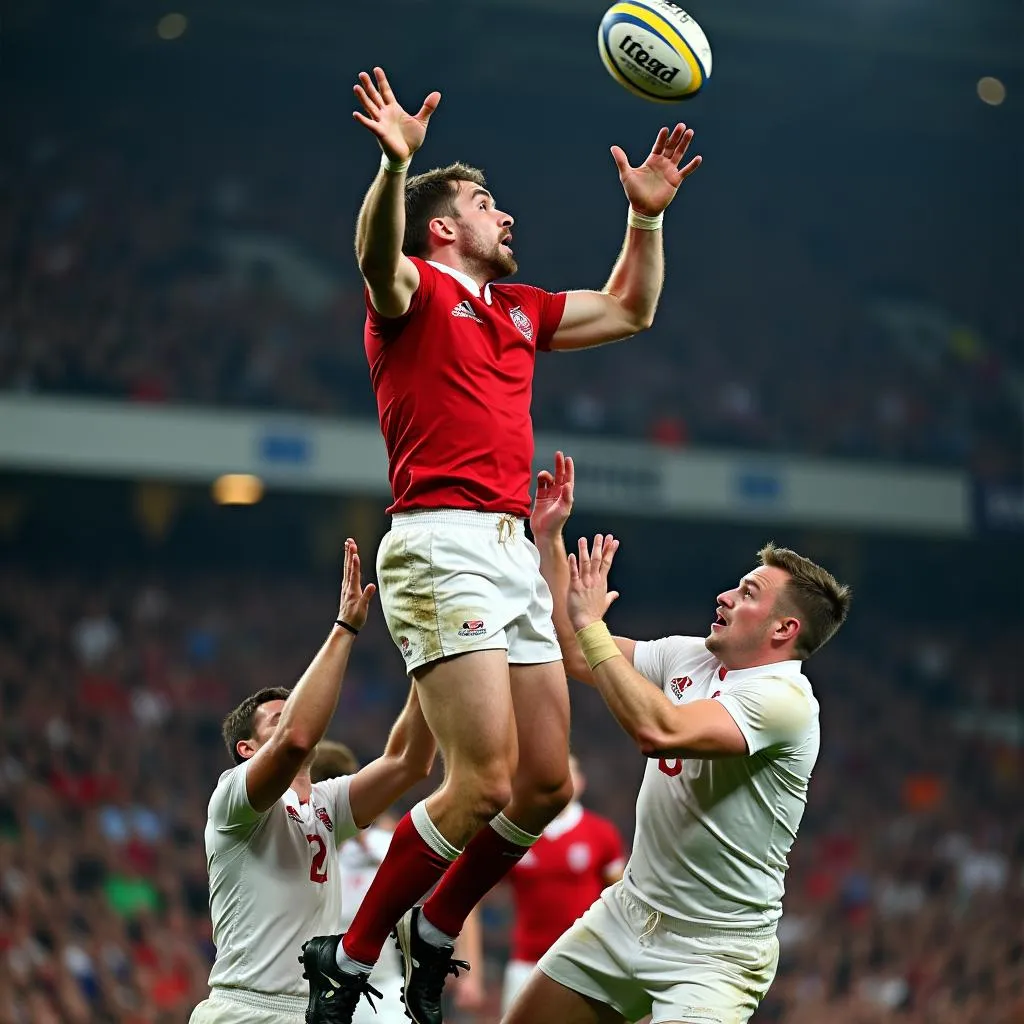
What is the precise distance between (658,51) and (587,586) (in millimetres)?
1871

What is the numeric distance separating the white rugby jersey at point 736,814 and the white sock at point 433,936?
27.8 inches

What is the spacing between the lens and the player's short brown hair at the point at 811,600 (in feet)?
16.8

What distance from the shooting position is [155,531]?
797 inches

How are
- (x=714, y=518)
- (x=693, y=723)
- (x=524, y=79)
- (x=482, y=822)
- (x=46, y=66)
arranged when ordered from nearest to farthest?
(x=482, y=822)
(x=693, y=723)
(x=714, y=518)
(x=46, y=66)
(x=524, y=79)

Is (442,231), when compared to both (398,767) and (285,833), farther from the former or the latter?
(285,833)

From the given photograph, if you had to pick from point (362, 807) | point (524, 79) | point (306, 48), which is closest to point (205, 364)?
point (306, 48)

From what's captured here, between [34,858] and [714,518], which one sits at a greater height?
[714,518]

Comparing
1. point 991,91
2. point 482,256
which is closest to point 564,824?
point 482,256

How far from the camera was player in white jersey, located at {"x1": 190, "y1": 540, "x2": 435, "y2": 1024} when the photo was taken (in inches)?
194

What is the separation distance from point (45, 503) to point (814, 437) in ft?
36.3

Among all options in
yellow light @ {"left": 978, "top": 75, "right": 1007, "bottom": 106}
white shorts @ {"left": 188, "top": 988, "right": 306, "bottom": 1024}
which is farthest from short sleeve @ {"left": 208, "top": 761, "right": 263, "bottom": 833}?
yellow light @ {"left": 978, "top": 75, "right": 1007, "bottom": 106}

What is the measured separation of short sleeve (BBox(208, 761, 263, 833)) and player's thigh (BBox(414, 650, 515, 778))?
35.4 inches

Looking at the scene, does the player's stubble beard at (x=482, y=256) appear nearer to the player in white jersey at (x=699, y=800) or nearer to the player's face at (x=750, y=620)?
the player in white jersey at (x=699, y=800)

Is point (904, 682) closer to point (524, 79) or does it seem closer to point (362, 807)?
point (524, 79)
